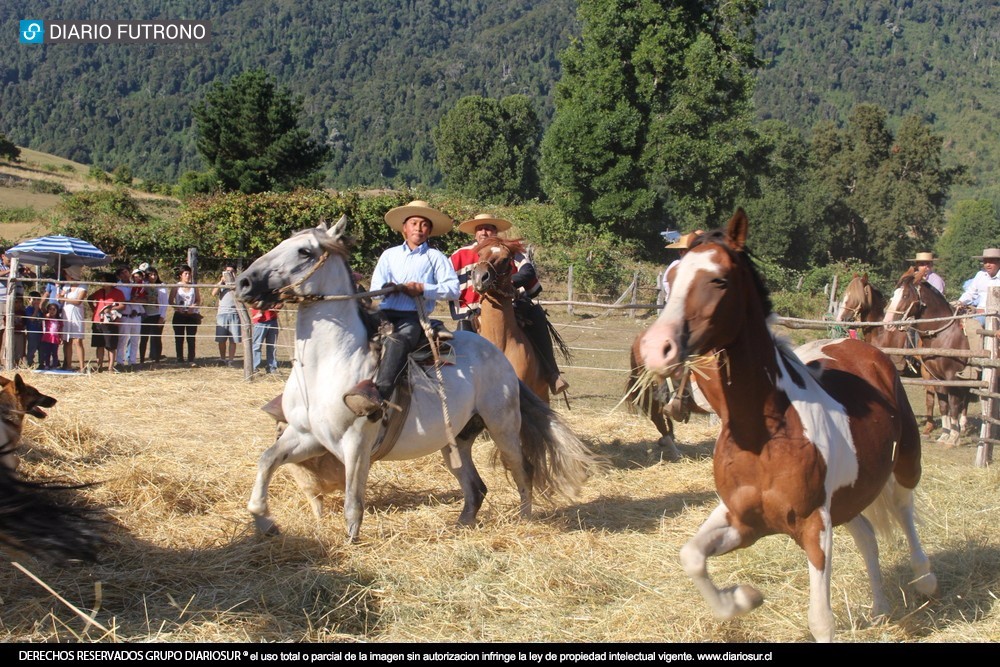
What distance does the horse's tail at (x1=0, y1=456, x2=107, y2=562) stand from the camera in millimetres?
3326

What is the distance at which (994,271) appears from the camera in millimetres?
12008

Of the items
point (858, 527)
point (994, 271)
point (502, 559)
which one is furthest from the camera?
point (994, 271)

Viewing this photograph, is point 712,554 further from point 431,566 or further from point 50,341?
point 50,341

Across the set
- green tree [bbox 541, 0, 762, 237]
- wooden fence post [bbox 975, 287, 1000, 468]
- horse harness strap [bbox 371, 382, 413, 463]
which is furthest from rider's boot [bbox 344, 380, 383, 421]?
green tree [bbox 541, 0, 762, 237]

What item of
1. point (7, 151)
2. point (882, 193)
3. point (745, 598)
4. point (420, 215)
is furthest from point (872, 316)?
point (7, 151)

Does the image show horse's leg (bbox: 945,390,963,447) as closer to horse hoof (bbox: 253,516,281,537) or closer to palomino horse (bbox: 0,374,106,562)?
horse hoof (bbox: 253,516,281,537)

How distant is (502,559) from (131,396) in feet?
23.6

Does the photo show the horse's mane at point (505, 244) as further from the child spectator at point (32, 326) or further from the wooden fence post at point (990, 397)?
the child spectator at point (32, 326)

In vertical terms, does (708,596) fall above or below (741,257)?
below

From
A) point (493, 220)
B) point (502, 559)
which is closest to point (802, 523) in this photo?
point (502, 559)

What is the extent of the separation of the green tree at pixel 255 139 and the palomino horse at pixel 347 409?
29285 millimetres

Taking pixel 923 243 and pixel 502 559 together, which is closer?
pixel 502 559

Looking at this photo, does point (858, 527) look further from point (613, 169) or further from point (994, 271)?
point (613, 169)

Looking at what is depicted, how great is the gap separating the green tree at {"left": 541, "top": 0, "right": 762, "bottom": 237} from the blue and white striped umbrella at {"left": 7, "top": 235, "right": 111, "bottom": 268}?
905 inches
